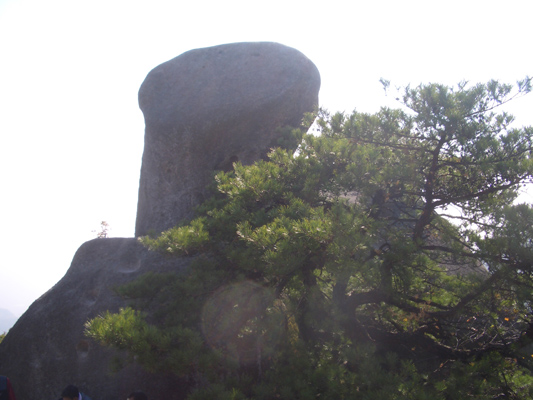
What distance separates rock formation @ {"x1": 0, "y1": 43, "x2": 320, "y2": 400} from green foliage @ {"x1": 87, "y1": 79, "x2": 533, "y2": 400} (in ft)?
6.82

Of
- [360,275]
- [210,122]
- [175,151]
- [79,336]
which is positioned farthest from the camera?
[175,151]

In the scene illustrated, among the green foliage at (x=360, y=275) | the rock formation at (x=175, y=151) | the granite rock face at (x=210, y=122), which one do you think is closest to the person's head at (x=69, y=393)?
the green foliage at (x=360, y=275)

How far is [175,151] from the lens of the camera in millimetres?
7695

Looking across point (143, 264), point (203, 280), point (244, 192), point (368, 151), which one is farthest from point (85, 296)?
point (368, 151)

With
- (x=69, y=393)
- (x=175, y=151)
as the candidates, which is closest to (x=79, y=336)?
(x=69, y=393)

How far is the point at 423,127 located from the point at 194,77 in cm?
507

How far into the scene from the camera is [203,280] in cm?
407

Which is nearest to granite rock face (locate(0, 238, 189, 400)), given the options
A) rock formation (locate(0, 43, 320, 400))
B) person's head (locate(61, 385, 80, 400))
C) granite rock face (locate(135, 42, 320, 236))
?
rock formation (locate(0, 43, 320, 400))

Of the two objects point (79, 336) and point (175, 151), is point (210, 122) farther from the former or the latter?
point (79, 336)

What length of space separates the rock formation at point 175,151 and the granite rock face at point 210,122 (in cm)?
2

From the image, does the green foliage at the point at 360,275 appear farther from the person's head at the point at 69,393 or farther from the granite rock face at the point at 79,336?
the granite rock face at the point at 79,336

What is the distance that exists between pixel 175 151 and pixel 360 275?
198 inches

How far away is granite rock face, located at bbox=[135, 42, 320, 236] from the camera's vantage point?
756cm

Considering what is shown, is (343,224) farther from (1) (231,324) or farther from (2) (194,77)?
(2) (194,77)
